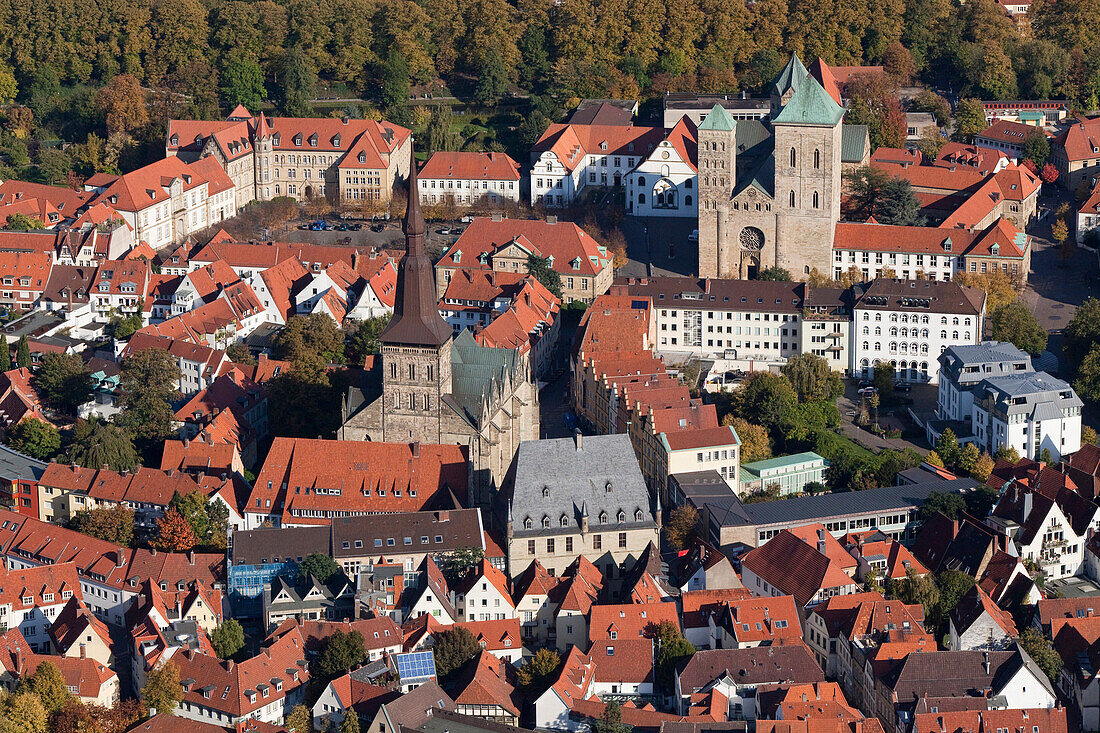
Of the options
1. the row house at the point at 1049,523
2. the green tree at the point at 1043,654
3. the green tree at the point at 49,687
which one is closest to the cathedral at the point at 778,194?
the row house at the point at 1049,523

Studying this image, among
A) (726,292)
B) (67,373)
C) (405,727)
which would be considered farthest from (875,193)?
(405,727)

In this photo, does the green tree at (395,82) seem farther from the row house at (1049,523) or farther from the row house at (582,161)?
the row house at (1049,523)

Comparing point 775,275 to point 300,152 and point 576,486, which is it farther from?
point 300,152

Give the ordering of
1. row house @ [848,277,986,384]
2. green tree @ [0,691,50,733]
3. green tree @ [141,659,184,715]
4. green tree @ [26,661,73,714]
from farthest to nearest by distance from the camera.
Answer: row house @ [848,277,986,384], green tree @ [141,659,184,715], green tree @ [26,661,73,714], green tree @ [0,691,50,733]

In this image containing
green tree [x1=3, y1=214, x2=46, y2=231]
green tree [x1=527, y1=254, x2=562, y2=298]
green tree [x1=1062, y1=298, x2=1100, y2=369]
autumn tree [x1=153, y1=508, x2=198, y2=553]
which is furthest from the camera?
green tree [x1=3, y1=214, x2=46, y2=231]

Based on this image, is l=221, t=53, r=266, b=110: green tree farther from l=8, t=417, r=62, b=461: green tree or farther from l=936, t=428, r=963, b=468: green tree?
l=936, t=428, r=963, b=468: green tree

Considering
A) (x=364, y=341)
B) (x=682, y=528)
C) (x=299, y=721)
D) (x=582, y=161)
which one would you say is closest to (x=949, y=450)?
(x=682, y=528)

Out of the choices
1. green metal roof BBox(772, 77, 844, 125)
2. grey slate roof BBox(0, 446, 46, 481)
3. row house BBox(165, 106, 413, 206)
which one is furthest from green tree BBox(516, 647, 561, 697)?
row house BBox(165, 106, 413, 206)
